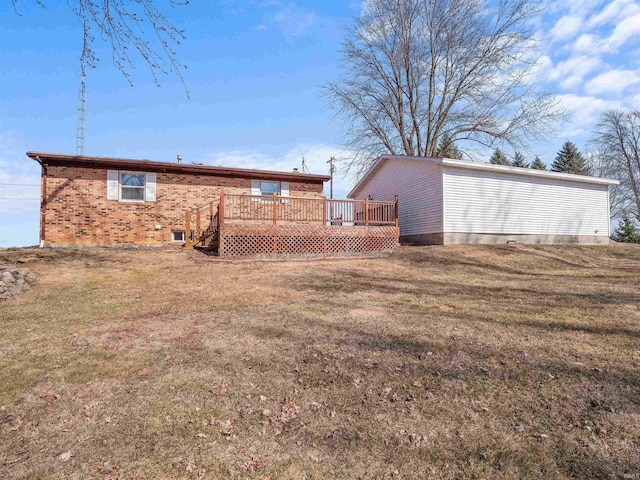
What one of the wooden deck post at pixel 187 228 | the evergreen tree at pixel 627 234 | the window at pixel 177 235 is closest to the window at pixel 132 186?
the window at pixel 177 235

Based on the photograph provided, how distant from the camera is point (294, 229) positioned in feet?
40.9

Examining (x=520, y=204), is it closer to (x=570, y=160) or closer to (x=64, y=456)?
(x=64, y=456)

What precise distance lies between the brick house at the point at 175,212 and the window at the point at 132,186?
35mm

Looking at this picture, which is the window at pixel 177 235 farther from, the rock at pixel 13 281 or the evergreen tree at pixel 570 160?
the evergreen tree at pixel 570 160

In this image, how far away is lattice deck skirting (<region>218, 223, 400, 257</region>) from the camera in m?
11.7

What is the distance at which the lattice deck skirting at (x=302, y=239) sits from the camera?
11.7m

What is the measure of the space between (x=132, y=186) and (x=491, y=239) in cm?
1481

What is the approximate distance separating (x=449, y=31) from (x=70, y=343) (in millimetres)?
24219

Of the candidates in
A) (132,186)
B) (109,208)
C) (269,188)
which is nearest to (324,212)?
(269,188)


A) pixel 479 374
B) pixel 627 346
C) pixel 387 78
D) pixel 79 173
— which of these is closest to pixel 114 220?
pixel 79 173

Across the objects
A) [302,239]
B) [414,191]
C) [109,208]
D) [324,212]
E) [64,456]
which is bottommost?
[64,456]

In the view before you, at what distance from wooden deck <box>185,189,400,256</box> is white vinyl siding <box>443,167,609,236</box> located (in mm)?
2680

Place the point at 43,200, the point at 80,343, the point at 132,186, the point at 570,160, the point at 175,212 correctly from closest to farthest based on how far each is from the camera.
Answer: the point at 80,343, the point at 43,200, the point at 132,186, the point at 175,212, the point at 570,160

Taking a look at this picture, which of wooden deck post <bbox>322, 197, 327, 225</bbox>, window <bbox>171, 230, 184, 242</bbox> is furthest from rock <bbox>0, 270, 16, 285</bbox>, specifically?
wooden deck post <bbox>322, 197, 327, 225</bbox>
